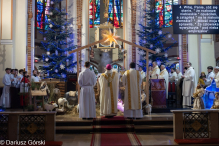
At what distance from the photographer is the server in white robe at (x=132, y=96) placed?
319 inches

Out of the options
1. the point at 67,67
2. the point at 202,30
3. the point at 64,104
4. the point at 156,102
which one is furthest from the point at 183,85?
Answer: the point at 67,67

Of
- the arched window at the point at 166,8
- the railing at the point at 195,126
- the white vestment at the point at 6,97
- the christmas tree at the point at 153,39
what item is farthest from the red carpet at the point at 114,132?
the arched window at the point at 166,8

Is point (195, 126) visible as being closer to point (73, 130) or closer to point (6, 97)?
point (73, 130)

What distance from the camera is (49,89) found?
979cm

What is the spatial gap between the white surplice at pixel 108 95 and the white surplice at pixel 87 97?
443 millimetres

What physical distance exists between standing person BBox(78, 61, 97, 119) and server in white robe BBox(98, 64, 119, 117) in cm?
44

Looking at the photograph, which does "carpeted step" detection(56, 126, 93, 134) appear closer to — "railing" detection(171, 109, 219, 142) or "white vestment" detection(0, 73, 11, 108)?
"railing" detection(171, 109, 219, 142)

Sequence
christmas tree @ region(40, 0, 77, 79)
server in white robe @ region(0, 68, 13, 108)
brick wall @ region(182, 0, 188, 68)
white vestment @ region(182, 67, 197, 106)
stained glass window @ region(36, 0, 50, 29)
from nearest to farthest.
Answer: server in white robe @ region(0, 68, 13, 108), white vestment @ region(182, 67, 197, 106), brick wall @ region(182, 0, 188, 68), christmas tree @ region(40, 0, 77, 79), stained glass window @ region(36, 0, 50, 29)

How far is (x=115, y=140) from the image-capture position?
21.2 feet

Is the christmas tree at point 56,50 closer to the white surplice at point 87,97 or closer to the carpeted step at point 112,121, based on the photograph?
the white surplice at point 87,97

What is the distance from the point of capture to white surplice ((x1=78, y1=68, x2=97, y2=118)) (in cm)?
792

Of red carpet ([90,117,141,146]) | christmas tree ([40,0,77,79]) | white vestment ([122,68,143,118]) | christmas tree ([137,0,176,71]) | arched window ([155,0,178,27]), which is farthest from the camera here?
arched window ([155,0,178,27])

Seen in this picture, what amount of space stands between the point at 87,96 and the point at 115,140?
1913mm

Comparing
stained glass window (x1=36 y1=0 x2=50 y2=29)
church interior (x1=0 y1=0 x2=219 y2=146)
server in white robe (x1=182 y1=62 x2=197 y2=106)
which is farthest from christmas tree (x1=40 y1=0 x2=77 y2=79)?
server in white robe (x1=182 y1=62 x2=197 y2=106)
